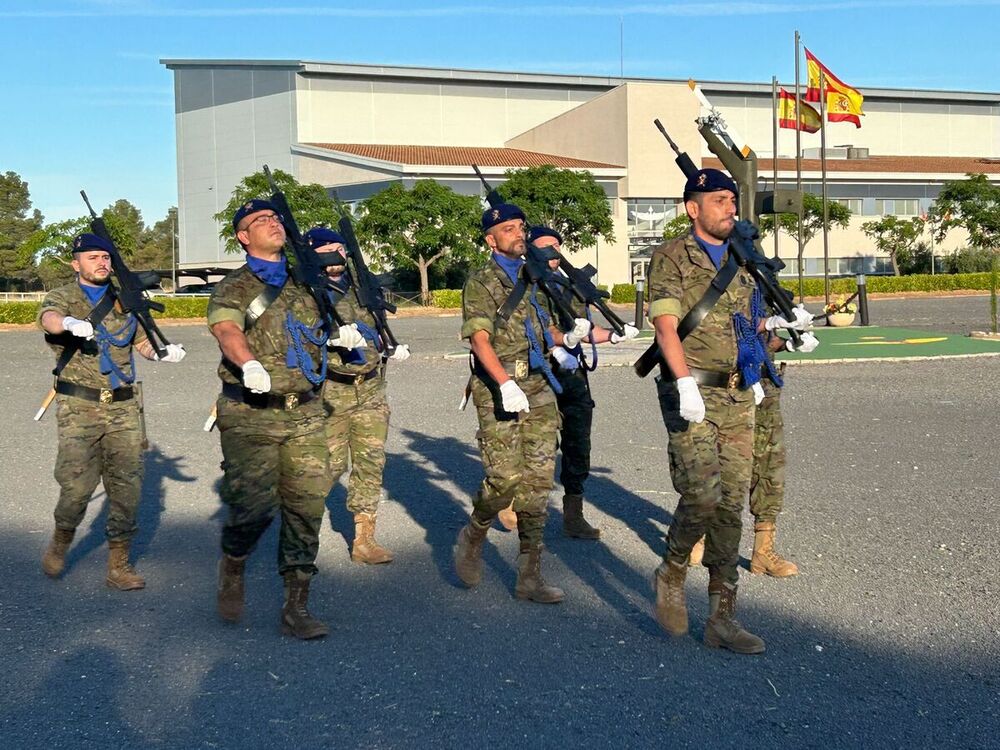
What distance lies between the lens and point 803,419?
1202 cm

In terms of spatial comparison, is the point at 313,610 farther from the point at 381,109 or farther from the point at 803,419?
the point at 381,109

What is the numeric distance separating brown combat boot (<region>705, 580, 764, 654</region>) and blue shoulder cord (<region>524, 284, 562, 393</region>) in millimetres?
1446

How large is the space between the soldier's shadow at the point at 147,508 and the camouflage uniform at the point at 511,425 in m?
2.13

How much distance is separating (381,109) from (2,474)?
2707 inches

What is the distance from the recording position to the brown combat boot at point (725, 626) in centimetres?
480

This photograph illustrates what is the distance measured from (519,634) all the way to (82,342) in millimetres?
3007

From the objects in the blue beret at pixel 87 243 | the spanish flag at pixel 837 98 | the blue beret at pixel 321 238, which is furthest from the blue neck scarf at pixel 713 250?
the spanish flag at pixel 837 98

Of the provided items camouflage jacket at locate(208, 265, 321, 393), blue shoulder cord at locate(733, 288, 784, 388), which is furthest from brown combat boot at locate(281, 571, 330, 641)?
blue shoulder cord at locate(733, 288, 784, 388)

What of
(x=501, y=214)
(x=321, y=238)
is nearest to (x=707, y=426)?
(x=501, y=214)

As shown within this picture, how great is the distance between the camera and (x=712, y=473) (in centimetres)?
493

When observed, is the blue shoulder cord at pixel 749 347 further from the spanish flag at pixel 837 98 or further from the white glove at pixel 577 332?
the spanish flag at pixel 837 98

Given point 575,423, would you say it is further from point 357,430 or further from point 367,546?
point 367,546

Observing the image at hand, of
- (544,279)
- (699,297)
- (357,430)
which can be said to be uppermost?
(544,279)

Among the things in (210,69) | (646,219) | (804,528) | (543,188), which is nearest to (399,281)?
(543,188)
